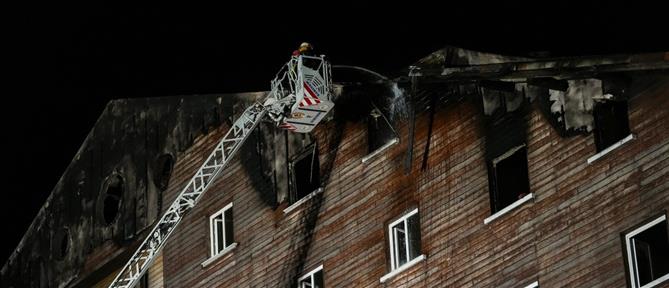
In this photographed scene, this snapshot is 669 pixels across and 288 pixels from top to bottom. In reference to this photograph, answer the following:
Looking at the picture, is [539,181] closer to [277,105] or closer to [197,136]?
[277,105]

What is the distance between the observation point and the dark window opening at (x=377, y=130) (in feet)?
145

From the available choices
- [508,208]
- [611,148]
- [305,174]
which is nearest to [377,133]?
[305,174]

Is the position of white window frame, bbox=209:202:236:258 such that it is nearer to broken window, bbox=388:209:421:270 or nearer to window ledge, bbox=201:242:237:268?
window ledge, bbox=201:242:237:268

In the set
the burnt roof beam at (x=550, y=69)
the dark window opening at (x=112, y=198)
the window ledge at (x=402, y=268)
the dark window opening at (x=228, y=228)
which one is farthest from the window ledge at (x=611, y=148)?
the dark window opening at (x=112, y=198)

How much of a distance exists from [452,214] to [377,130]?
13.5 ft

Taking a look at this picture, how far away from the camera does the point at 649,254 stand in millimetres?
37094

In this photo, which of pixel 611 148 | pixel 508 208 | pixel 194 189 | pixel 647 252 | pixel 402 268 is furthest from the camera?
pixel 194 189

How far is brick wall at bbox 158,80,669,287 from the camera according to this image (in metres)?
37.8

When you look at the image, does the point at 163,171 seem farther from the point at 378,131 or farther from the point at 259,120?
the point at 378,131

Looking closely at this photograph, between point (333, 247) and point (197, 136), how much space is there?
810cm

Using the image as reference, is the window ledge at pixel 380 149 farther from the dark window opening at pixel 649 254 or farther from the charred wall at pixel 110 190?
the dark window opening at pixel 649 254

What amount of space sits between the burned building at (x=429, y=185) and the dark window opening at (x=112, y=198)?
30 cm

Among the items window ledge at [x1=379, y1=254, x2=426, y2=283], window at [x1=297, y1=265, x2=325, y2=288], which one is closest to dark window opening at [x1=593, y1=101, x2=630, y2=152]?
window ledge at [x1=379, y1=254, x2=426, y2=283]

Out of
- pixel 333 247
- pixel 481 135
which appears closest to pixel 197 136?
pixel 333 247
